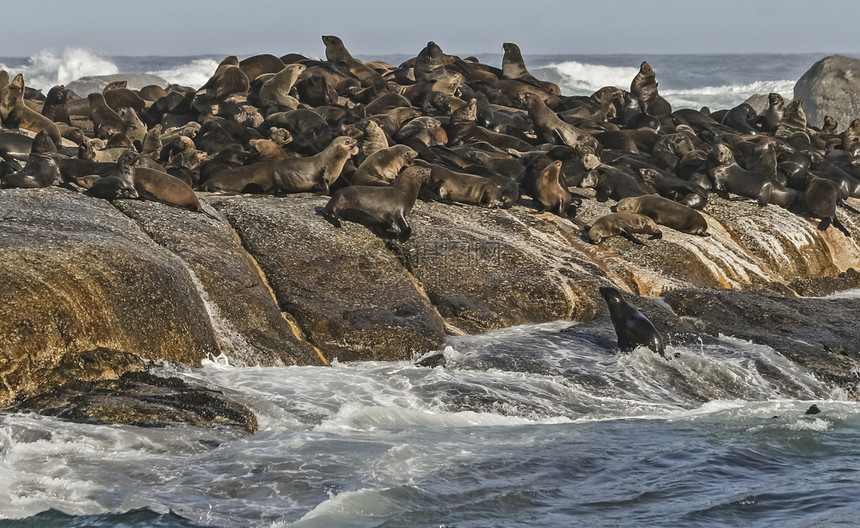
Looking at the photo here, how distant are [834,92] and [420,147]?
21.5 meters

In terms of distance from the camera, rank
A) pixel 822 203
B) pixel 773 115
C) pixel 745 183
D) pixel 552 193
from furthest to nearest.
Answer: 1. pixel 773 115
2. pixel 745 183
3. pixel 822 203
4. pixel 552 193

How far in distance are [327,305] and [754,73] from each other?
72193 mm

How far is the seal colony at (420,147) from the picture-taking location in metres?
12.5

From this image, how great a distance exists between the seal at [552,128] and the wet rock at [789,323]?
217 inches

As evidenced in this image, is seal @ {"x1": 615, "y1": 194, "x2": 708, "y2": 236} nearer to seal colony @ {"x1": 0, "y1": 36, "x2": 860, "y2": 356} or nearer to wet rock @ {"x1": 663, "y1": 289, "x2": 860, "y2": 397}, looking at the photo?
seal colony @ {"x1": 0, "y1": 36, "x2": 860, "y2": 356}

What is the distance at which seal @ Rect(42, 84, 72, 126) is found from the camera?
17.7 m

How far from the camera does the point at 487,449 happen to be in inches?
287

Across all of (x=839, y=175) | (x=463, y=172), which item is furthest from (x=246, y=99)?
(x=839, y=175)

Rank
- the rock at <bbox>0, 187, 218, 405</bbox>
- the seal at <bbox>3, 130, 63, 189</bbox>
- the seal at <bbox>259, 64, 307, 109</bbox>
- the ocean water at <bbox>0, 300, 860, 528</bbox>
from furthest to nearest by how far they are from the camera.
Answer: the seal at <bbox>259, 64, 307, 109</bbox>, the seal at <bbox>3, 130, 63, 189</bbox>, the rock at <bbox>0, 187, 218, 405</bbox>, the ocean water at <bbox>0, 300, 860, 528</bbox>

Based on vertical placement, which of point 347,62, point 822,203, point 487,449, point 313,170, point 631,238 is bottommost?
point 487,449

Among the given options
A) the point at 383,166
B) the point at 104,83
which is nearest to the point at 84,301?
the point at 383,166

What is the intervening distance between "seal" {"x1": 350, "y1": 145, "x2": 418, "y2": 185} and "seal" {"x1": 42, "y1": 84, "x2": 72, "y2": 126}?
7.08m

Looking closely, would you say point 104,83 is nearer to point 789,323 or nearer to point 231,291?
point 231,291

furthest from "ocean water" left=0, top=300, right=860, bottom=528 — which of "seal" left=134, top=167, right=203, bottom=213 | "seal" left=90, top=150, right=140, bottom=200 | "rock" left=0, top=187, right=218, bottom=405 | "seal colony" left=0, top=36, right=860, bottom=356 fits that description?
"seal colony" left=0, top=36, right=860, bottom=356
